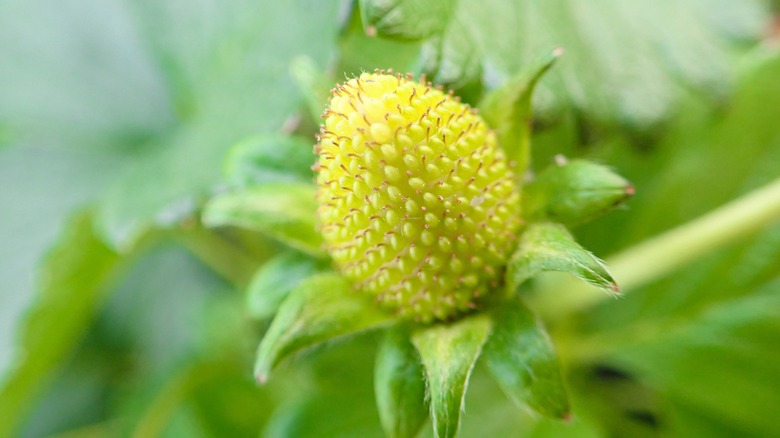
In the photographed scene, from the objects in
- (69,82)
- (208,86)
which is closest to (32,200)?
(69,82)

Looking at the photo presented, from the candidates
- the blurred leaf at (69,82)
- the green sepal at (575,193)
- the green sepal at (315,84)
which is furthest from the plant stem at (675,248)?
the blurred leaf at (69,82)

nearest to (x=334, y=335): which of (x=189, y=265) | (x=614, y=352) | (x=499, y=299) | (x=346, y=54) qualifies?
(x=499, y=299)

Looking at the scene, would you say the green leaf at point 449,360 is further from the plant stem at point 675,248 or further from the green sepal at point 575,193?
the plant stem at point 675,248

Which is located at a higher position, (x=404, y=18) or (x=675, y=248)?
Answer: (x=404, y=18)

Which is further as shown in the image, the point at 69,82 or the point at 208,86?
the point at 69,82

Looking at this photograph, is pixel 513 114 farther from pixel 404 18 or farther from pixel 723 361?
pixel 723 361

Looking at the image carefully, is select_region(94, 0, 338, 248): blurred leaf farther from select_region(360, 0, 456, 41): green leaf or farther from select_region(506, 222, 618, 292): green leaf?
select_region(506, 222, 618, 292): green leaf
